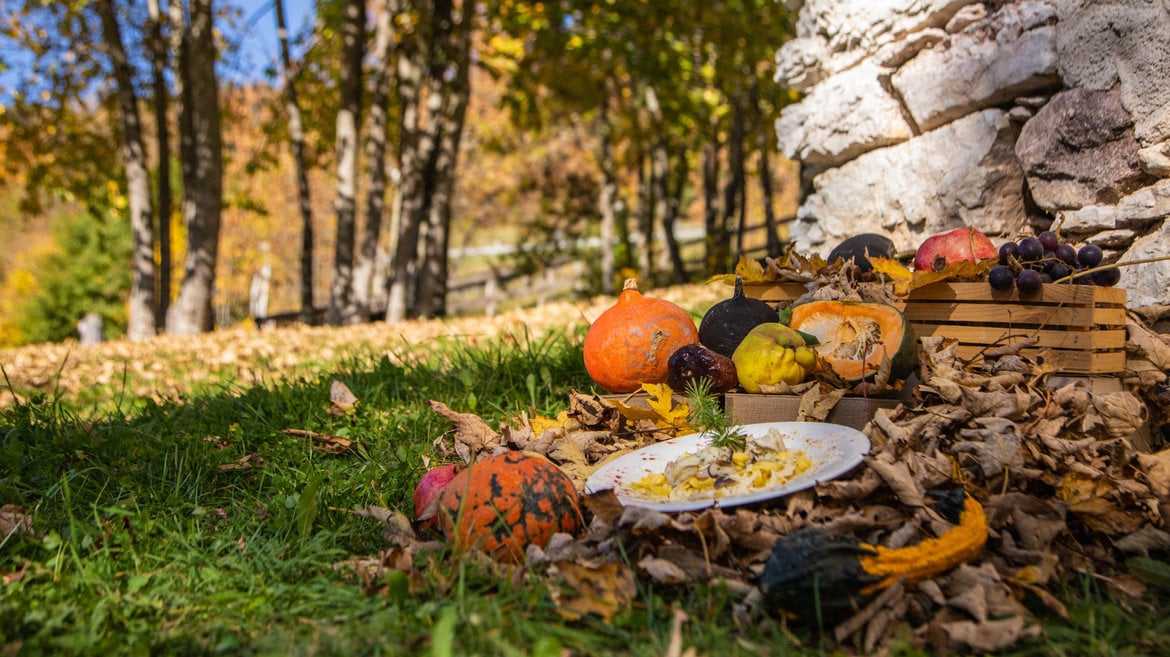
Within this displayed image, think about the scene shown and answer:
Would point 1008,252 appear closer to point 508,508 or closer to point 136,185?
point 508,508

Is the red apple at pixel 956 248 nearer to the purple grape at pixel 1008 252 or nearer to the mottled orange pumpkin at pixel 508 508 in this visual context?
the purple grape at pixel 1008 252

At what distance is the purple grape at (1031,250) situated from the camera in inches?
119

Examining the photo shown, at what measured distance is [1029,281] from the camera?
283 cm

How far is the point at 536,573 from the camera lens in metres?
2.09

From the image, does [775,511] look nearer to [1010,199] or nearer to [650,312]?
[650,312]

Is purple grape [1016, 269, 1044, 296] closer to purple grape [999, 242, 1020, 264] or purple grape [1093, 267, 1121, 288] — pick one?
purple grape [999, 242, 1020, 264]

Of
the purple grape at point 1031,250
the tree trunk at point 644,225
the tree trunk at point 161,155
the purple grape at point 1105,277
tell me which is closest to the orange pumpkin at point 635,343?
the purple grape at point 1031,250

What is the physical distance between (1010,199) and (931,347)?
4.75ft

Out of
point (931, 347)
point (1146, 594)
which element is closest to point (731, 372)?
point (931, 347)

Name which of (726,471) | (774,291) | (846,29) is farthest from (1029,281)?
(846,29)

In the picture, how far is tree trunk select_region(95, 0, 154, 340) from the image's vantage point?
1139 cm

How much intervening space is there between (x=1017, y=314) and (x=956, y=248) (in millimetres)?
532

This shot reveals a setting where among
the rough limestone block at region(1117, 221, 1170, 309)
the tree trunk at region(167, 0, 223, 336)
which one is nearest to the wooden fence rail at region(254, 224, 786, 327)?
the tree trunk at region(167, 0, 223, 336)

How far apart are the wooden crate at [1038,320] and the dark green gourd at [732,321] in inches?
21.3
